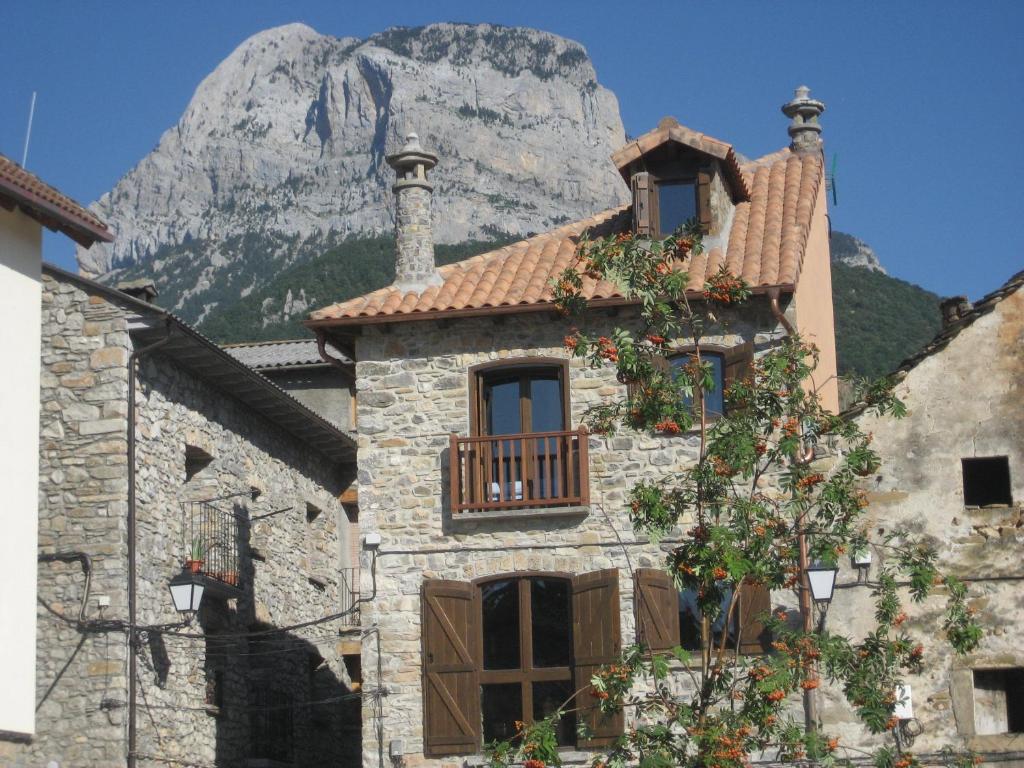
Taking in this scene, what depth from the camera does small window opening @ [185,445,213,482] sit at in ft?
79.0

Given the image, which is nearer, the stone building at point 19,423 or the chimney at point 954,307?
the stone building at point 19,423

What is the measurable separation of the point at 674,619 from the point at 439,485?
11.2 feet

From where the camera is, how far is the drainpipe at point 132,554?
68.3ft

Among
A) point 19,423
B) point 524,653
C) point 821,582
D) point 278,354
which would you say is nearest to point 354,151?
point 278,354

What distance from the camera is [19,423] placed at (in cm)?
1756

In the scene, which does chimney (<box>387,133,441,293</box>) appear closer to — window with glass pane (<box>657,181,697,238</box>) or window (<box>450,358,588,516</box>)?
window (<box>450,358,588,516</box>)

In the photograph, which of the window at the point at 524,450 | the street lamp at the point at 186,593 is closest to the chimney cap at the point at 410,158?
the window at the point at 524,450

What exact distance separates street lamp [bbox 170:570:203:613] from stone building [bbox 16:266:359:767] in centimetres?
9

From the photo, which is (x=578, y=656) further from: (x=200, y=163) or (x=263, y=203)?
(x=200, y=163)

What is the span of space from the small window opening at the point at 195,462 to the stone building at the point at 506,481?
2772 mm

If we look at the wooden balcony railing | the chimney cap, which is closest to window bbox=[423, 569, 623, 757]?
the wooden balcony railing

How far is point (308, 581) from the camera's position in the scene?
2836 centimetres

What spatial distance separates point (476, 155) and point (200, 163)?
24.5 meters

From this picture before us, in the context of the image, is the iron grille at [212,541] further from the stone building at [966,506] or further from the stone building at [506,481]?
the stone building at [966,506]
